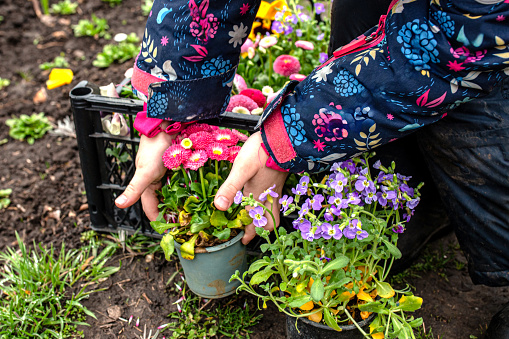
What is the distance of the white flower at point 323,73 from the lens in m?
1.11

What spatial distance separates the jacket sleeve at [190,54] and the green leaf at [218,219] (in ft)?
0.91

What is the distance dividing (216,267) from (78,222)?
0.82 metres

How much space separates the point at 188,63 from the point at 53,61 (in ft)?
6.68

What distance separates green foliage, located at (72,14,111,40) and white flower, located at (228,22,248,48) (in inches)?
82.2

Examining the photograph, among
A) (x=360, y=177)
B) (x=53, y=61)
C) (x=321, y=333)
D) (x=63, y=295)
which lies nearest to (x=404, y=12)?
(x=360, y=177)

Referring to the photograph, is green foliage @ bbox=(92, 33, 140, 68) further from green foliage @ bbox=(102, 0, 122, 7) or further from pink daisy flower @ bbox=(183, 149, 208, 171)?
pink daisy flower @ bbox=(183, 149, 208, 171)

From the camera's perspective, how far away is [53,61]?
9.36ft

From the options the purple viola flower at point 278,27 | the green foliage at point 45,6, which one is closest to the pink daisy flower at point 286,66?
the purple viola flower at point 278,27

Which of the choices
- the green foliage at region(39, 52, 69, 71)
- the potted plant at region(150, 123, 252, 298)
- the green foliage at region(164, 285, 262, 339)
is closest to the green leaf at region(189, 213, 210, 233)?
the potted plant at region(150, 123, 252, 298)

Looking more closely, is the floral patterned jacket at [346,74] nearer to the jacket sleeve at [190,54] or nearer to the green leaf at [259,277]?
the jacket sleeve at [190,54]

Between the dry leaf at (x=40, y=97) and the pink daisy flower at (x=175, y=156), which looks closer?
the pink daisy flower at (x=175, y=156)

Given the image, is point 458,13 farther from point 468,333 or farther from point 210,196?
point 468,333

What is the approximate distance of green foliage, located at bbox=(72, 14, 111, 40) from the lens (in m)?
3.03

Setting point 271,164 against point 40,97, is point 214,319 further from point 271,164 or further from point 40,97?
point 40,97
